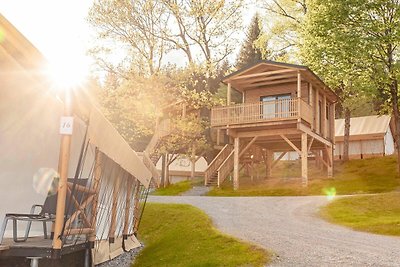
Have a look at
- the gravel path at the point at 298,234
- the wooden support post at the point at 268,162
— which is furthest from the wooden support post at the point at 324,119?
the gravel path at the point at 298,234

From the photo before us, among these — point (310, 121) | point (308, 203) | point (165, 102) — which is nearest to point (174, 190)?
point (165, 102)

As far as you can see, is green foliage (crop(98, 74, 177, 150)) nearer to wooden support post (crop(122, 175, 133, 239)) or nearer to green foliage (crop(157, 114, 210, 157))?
green foliage (crop(157, 114, 210, 157))

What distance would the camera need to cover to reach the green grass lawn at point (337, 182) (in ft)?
76.8

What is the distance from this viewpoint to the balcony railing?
2355 cm

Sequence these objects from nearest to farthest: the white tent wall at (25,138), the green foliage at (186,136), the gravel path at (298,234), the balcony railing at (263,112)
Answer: the white tent wall at (25,138) < the gravel path at (298,234) < the balcony railing at (263,112) < the green foliage at (186,136)

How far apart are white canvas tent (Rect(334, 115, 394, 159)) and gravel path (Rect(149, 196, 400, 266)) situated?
18.8 m

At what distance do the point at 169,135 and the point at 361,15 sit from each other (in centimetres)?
1459

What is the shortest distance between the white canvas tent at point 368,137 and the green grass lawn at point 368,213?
57.9 ft

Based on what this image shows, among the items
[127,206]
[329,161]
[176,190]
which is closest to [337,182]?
[329,161]

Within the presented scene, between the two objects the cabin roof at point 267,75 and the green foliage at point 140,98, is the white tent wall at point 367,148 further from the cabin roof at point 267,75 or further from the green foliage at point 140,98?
the green foliage at point 140,98

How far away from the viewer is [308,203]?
18.9 metres

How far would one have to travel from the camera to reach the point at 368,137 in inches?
1442

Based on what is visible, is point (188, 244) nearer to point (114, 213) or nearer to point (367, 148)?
point (114, 213)

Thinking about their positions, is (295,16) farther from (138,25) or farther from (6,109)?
(6,109)
